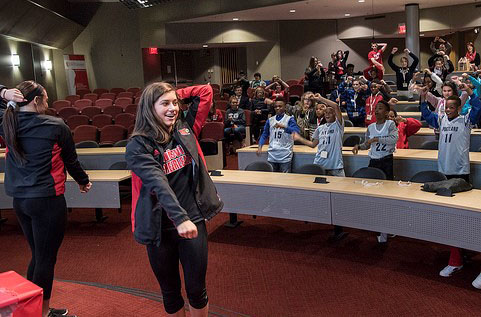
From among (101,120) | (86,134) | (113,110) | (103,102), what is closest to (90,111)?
(113,110)

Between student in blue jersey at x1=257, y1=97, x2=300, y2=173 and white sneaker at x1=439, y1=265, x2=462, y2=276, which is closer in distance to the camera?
white sneaker at x1=439, y1=265, x2=462, y2=276

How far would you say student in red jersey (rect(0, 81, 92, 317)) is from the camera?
3232mm

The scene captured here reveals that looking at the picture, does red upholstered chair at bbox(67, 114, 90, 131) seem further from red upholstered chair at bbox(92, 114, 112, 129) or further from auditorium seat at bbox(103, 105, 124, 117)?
auditorium seat at bbox(103, 105, 124, 117)

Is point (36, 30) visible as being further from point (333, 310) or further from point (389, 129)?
point (333, 310)

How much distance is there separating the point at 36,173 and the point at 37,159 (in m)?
0.09

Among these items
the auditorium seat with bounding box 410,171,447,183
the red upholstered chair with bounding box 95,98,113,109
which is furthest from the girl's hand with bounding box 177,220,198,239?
the red upholstered chair with bounding box 95,98,113,109

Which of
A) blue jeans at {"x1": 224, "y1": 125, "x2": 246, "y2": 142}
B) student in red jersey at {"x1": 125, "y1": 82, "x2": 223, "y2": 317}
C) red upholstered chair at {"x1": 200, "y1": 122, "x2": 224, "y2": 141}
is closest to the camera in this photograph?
student in red jersey at {"x1": 125, "y1": 82, "x2": 223, "y2": 317}

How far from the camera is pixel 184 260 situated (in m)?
2.52

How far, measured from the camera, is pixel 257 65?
62.6ft

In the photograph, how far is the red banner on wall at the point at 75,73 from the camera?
59.2ft

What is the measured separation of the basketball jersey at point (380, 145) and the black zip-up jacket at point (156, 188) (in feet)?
11.0

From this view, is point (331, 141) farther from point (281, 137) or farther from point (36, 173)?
point (36, 173)

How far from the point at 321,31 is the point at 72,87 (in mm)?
9198

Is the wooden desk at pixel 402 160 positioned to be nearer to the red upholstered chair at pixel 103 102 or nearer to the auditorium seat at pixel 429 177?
the auditorium seat at pixel 429 177
